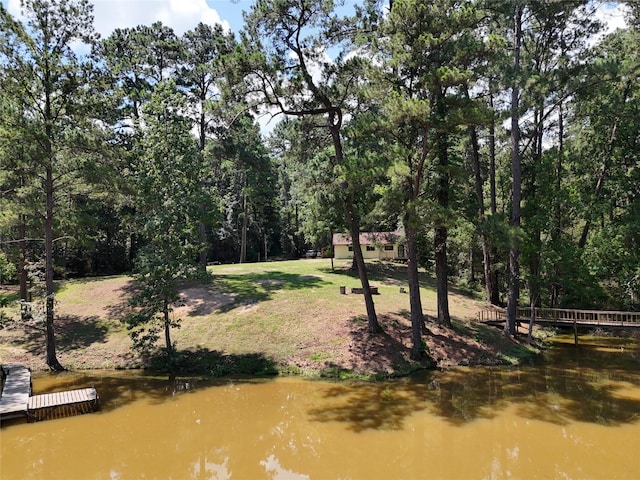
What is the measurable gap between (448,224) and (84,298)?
18793 mm

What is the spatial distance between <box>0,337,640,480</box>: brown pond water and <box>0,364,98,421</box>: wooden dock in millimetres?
335

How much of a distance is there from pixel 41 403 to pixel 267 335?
796 centimetres

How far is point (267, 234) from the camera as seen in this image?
49562 mm

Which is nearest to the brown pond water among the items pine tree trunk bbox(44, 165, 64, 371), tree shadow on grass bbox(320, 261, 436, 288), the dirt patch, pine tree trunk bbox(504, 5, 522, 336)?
pine tree trunk bbox(44, 165, 64, 371)

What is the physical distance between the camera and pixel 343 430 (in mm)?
10719

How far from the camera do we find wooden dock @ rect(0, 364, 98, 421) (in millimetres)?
11344

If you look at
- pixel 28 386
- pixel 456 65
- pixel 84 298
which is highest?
pixel 456 65

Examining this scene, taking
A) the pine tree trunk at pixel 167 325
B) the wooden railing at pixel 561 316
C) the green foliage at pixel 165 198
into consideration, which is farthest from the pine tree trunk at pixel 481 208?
the pine tree trunk at pixel 167 325

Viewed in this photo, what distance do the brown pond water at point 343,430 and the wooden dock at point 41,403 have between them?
34 centimetres

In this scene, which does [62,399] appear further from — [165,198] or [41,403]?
[165,198]

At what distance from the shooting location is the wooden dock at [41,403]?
11.3m

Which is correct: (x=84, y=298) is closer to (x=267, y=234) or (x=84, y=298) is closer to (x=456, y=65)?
(x=456, y=65)

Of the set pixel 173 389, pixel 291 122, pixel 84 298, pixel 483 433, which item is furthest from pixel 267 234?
pixel 483 433

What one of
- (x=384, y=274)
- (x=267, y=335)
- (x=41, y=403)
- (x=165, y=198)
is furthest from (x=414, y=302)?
(x=384, y=274)
